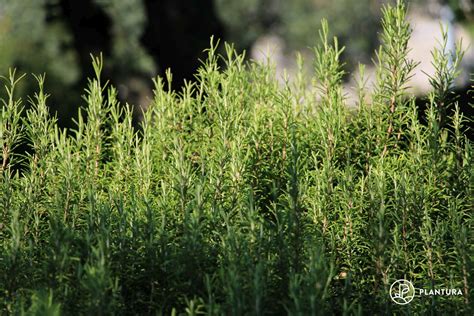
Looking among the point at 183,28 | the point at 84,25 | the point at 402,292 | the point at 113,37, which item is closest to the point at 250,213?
the point at 402,292

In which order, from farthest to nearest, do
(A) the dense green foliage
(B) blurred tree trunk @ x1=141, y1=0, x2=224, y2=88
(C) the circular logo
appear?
(B) blurred tree trunk @ x1=141, y1=0, x2=224, y2=88
(C) the circular logo
(A) the dense green foliage

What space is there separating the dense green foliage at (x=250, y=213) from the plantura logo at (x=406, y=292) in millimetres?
26

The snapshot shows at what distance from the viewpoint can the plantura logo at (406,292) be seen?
8.27ft

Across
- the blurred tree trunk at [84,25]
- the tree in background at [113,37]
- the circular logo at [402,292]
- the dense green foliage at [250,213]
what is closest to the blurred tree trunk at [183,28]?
the tree in background at [113,37]

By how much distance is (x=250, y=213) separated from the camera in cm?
238

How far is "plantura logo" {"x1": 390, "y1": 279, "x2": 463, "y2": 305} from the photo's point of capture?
8.27ft

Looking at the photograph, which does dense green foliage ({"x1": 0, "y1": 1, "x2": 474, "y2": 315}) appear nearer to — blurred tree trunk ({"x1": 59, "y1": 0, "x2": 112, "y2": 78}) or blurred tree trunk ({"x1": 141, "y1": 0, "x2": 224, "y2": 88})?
blurred tree trunk ({"x1": 59, "y1": 0, "x2": 112, "y2": 78})

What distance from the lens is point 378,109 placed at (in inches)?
126

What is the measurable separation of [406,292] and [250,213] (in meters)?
0.69

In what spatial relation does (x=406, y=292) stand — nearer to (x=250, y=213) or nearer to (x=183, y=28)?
(x=250, y=213)

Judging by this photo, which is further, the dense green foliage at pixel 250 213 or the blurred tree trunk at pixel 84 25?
the blurred tree trunk at pixel 84 25

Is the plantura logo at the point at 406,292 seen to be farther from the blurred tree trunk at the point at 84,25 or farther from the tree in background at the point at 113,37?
the blurred tree trunk at the point at 84,25

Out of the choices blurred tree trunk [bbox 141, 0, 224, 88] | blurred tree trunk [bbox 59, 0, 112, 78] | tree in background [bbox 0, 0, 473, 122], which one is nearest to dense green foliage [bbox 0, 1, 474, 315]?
tree in background [bbox 0, 0, 473, 122]

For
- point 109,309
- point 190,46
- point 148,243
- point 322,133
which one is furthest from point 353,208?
point 190,46
